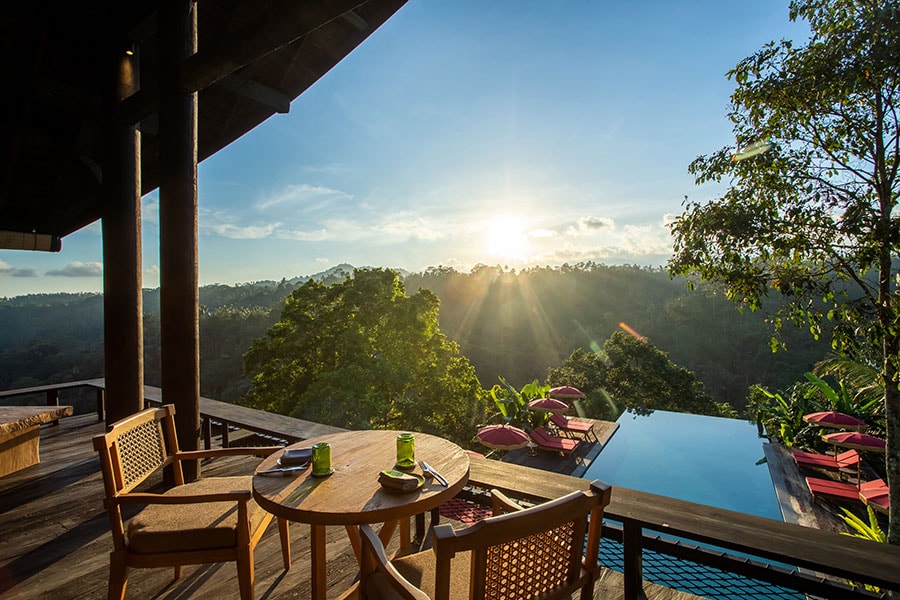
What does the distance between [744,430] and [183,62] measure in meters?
15.6

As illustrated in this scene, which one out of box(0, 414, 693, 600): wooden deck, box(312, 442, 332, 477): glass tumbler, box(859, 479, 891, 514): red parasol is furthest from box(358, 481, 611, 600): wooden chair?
box(859, 479, 891, 514): red parasol

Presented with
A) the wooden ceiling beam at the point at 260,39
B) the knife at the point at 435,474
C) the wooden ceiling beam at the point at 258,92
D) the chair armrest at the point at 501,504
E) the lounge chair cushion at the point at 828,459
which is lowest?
the lounge chair cushion at the point at 828,459

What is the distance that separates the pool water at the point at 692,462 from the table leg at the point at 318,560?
28.8 feet

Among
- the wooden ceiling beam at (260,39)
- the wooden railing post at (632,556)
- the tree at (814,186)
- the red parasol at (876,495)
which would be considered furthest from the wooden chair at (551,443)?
the wooden ceiling beam at (260,39)

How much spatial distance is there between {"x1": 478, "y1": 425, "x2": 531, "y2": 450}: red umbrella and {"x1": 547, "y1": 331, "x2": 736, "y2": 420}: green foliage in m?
8.24

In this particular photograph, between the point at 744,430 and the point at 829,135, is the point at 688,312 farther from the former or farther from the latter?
the point at 829,135

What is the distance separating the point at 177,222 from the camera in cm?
273

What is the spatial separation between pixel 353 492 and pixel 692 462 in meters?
12.5

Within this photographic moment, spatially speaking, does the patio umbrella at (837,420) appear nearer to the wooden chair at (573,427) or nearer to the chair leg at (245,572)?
the wooden chair at (573,427)

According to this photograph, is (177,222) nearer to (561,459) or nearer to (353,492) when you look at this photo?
(353,492)

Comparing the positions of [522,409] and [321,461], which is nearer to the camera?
[321,461]

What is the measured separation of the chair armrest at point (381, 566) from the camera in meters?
1.16

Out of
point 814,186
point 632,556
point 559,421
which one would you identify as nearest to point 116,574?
point 632,556

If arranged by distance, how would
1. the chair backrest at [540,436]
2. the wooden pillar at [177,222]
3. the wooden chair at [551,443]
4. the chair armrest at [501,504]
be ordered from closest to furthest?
1. the chair armrest at [501,504]
2. the wooden pillar at [177,222]
3. the wooden chair at [551,443]
4. the chair backrest at [540,436]
